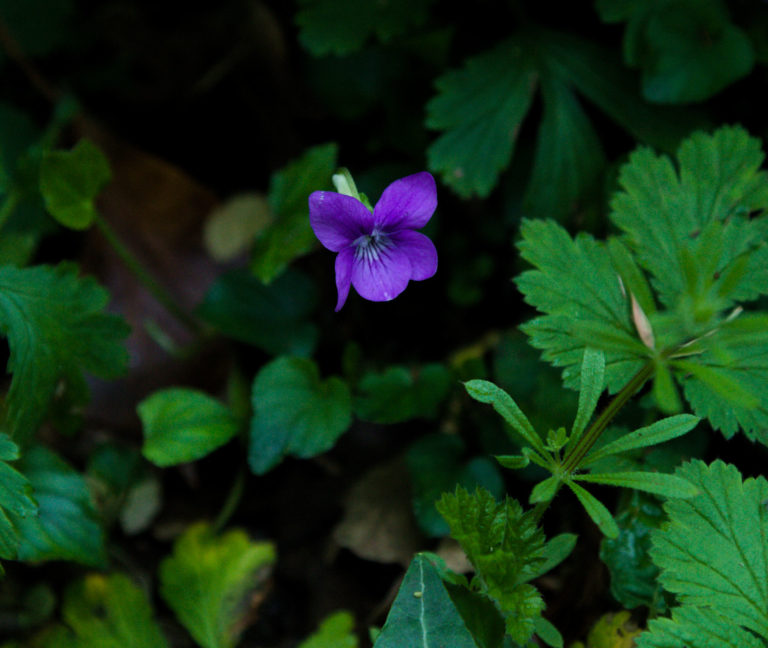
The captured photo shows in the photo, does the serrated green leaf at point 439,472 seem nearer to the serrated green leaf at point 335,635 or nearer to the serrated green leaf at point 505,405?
the serrated green leaf at point 335,635

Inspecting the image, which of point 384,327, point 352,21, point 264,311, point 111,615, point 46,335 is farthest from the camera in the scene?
point 384,327

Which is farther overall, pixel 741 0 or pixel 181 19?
pixel 181 19

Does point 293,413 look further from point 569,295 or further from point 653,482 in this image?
point 653,482

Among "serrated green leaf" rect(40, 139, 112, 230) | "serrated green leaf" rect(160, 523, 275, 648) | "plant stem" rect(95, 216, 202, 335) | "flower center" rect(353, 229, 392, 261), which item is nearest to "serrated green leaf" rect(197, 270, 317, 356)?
"plant stem" rect(95, 216, 202, 335)

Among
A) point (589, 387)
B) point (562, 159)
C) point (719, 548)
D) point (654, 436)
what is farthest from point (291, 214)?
point (719, 548)

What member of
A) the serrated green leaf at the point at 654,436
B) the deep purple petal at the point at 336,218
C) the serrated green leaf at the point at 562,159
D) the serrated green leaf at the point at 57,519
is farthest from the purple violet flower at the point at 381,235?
the serrated green leaf at the point at 57,519

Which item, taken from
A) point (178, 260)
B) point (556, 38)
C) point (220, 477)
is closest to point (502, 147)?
point (556, 38)

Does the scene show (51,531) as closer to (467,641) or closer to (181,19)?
(467,641)
